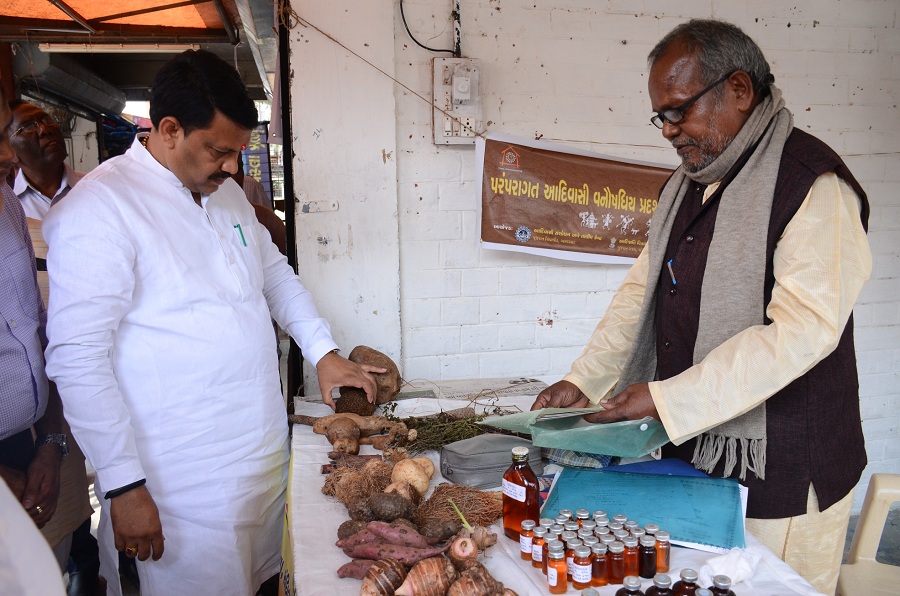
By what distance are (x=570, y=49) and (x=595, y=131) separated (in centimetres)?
47

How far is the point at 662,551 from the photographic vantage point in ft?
4.81

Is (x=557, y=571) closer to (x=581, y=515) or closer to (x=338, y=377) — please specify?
(x=581, y=515)

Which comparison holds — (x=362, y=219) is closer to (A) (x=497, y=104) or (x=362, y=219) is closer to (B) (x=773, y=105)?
(A) (x=497, y=104)

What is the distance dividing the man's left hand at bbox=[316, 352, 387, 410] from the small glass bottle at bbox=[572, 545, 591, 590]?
1.36 m

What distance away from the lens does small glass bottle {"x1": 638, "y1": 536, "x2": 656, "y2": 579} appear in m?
1.43

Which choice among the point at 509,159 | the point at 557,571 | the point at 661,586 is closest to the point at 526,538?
the point at 557,571

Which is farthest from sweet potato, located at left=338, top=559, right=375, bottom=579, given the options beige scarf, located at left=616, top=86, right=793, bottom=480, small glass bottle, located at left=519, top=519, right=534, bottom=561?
beige scarf, located at left=616, top=86, right=793, bottom=480

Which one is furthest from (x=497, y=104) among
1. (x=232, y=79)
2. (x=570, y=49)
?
(x=232, y=79)

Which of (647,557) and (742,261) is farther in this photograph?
(742,261)

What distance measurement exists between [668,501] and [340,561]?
83cm

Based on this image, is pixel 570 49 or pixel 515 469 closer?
pixel 515 469

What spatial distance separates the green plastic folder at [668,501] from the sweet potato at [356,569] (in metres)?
0.49

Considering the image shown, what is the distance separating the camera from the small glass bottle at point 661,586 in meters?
1.27

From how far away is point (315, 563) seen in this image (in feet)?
5.35
